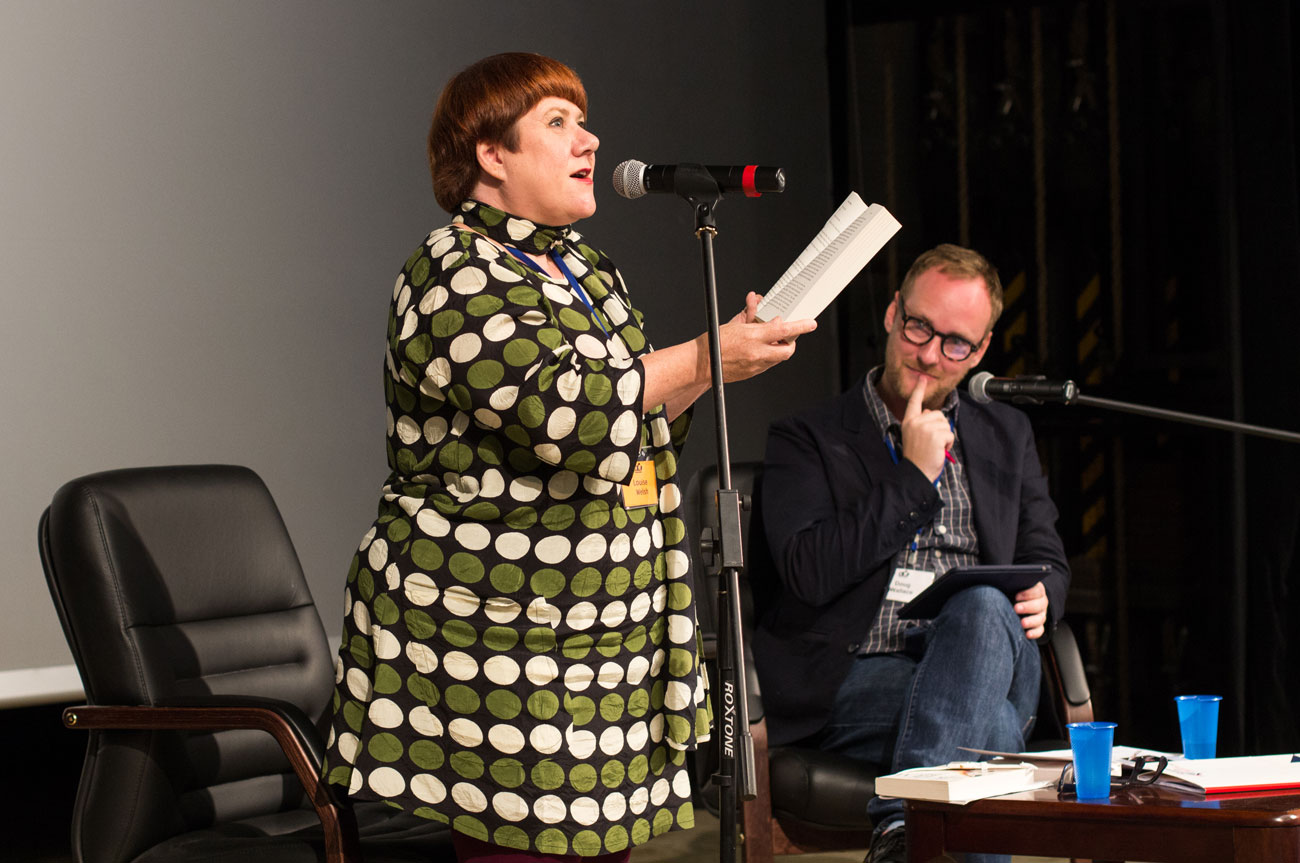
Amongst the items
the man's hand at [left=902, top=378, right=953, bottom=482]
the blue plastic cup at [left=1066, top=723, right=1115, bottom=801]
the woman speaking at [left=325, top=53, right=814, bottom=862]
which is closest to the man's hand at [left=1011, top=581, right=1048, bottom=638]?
the man's hand at [left=902, top=378, right=953, bottom=482]

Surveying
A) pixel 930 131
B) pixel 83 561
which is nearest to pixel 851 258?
pixel 83 561

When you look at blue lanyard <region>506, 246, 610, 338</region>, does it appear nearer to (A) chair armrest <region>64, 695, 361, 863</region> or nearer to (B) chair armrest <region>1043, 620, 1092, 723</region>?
(A) chair armrest <region>64, 695, 361, 863</region>

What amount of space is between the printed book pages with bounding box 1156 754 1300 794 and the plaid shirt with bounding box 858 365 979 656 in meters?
0.61

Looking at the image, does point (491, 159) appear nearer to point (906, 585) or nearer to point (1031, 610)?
point (906, 585)

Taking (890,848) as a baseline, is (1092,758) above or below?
above

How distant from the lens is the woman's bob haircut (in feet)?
4.86

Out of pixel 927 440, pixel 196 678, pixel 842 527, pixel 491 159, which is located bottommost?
pixel 196 678

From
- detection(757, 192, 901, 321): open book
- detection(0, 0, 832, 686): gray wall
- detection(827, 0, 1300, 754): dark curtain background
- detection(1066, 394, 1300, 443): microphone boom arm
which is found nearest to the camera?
detection(757, 192, 901, 321): open book

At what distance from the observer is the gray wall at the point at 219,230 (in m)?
2.31

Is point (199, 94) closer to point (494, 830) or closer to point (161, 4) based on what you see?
point (161, 4)

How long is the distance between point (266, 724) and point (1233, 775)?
3.80 feet

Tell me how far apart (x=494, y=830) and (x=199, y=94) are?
1741 mm

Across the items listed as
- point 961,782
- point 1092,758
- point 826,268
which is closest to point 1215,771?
point 1092,758

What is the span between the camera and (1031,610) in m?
2.22
